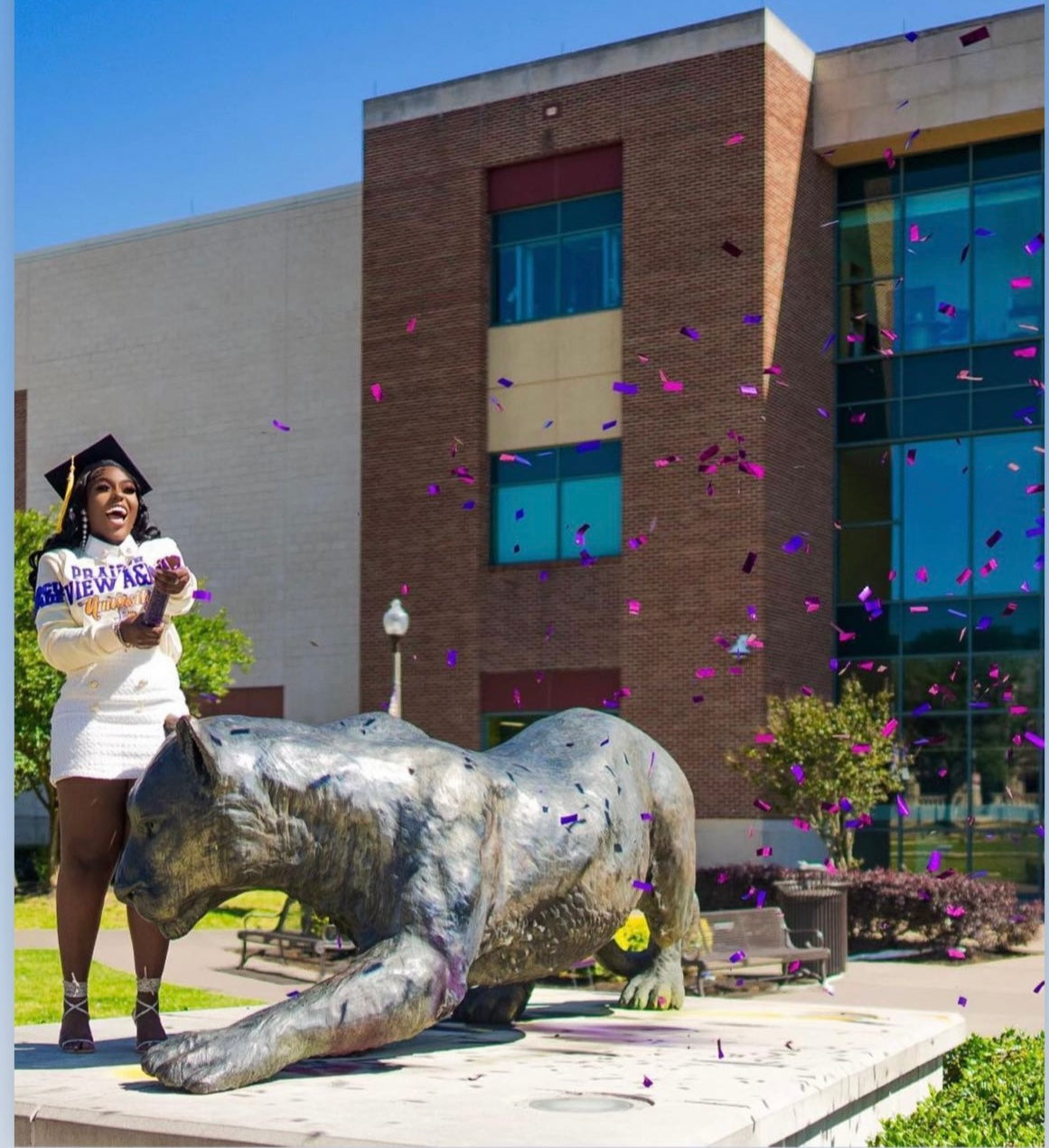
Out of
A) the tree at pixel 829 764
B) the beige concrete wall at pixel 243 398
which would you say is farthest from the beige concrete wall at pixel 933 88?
the tree at pixel 829 764

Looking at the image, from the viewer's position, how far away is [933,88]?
26531mm

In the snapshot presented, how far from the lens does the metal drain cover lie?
532 centimetres

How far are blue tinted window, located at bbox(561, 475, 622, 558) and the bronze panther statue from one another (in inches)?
813

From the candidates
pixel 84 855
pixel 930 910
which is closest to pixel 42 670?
pixel 930 910

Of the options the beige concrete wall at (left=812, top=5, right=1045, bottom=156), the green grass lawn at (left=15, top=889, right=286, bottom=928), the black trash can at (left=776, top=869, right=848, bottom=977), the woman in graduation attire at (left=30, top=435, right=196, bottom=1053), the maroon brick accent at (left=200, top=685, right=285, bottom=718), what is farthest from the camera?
A: the maroon brick accent at (left=200, top=685, right=285, bottom=718)

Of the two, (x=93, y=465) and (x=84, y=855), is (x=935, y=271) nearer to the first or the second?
(x=93, y=465)

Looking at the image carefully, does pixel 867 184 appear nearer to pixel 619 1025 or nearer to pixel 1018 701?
pixel 1018 701

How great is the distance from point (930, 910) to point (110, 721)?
1540 centimetres

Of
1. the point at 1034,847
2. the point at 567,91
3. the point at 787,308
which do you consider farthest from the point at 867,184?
the point at 1034,847

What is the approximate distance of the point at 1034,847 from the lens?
81.9 ft

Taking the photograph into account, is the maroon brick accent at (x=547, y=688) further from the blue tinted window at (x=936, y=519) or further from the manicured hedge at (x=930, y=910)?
the manicured hedge at (x=930, y=910)

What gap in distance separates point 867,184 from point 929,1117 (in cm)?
2284

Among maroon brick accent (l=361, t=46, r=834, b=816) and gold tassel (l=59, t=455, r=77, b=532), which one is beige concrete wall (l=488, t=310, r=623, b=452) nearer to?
maroon brick accent (l=361, t=46, r=834, b=816)

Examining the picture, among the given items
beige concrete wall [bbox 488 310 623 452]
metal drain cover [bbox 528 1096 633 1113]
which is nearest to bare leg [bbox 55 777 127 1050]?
metal drain cover [bbox 528 1096 633 1113]
